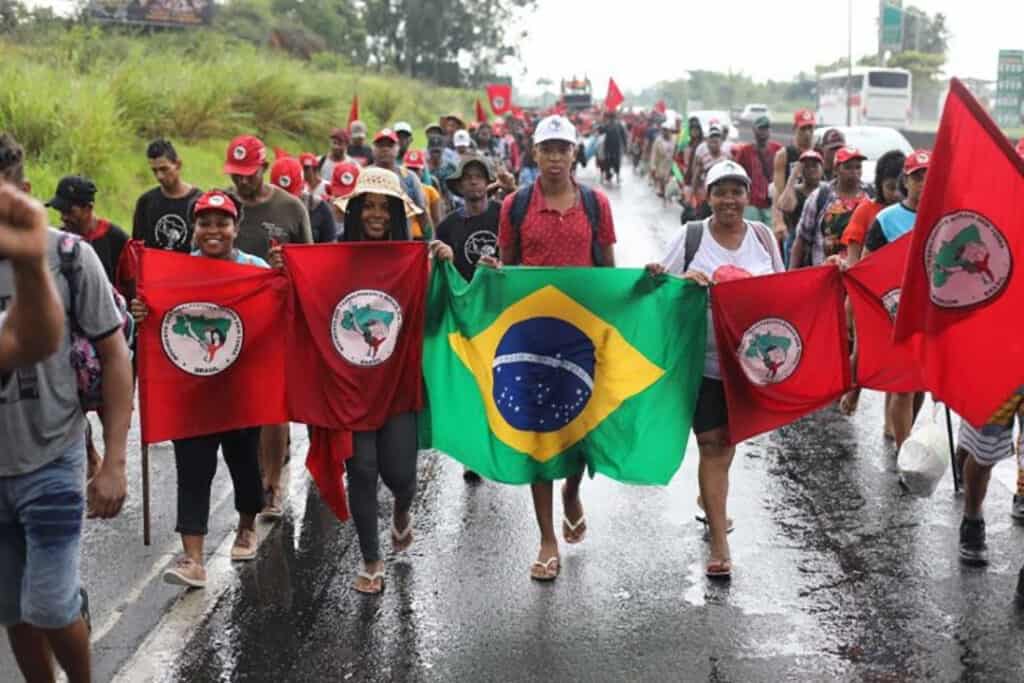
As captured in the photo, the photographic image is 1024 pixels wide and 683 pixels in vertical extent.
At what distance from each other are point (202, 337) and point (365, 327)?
2.60 feet

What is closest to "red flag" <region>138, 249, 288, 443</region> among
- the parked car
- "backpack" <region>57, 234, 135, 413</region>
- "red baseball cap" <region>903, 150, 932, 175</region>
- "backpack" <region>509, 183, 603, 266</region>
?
"backpack" <region>509, 183, 603, 266</region>

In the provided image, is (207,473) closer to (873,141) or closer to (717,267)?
(717,267)

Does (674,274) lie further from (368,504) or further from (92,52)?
(92,52)

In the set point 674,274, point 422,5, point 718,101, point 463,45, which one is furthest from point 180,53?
point 718,101

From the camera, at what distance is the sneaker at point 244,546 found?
669cm

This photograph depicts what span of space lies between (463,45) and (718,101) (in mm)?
72755

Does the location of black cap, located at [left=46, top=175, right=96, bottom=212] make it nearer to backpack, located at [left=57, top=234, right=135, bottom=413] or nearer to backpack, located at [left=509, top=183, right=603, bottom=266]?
backpack, located at [left=509, top=183, right=603, bottom=266]

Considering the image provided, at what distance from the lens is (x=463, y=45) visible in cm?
8994

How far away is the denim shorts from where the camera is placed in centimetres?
423

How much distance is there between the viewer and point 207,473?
6.44 meters

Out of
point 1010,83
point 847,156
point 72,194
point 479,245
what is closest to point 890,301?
A: point 479,245

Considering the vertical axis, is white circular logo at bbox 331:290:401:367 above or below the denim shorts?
above

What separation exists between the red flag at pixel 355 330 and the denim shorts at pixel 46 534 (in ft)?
7.05

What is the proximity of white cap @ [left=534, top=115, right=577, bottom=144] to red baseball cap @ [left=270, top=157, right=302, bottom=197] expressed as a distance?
3.48 m
